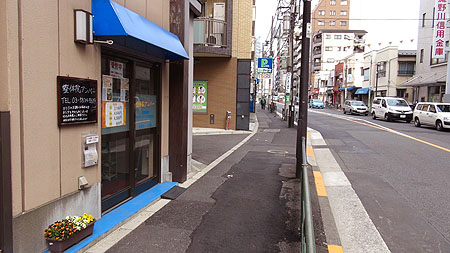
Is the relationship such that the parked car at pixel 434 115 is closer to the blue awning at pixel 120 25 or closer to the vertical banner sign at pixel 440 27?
the vertical banner sign at pixel 440 27

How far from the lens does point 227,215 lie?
5160 mm

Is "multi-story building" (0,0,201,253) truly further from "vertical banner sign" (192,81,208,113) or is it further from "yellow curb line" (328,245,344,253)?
"vertical banner sign" (192,81,208,113)

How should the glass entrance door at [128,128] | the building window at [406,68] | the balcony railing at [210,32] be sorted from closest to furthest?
1. the glass entrance door at [128,128]
2. the balcony railing at [210,32]
3. the building window at [406,68]

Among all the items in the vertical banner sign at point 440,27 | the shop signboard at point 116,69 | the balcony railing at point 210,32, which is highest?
the vertical banner sign at point 440,27

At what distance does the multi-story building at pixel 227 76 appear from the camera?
16797 millimetres

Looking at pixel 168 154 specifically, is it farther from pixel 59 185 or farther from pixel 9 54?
pixel 9 54

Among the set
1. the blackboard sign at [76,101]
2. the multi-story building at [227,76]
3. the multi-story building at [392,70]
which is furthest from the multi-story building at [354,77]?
the blackboard sign at [76,101]

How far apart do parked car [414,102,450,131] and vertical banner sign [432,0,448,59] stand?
6761 millimetres

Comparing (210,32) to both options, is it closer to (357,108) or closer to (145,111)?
(145,111)

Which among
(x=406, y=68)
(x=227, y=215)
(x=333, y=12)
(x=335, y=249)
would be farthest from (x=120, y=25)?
(x=333, y=12)

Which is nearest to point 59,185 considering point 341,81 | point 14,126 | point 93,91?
point 14,126

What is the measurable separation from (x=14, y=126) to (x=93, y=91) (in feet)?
4.17

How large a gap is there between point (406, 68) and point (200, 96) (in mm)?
29542

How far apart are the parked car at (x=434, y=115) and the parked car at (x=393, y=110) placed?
3151 millimetres
